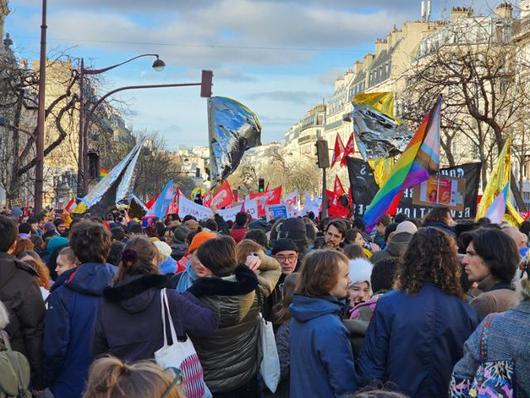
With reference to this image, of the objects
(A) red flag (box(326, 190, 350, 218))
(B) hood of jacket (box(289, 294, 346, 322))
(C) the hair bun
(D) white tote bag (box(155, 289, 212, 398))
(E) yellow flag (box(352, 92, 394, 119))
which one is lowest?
(A) red flag (box(326, 190, 350, 218))

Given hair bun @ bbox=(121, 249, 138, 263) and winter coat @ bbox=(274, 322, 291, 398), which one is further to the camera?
winter coat @ bbox=(274, 322, 291, 398)

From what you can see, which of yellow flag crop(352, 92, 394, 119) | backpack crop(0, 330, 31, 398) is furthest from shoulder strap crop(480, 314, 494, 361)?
yellow flag crop(352, 92, 394, 119)

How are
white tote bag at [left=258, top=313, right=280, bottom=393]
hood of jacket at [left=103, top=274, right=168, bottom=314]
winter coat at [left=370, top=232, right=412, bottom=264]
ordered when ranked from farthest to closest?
winter coat at [left=370, top=232, right=412, bottom=264]
white tote bag at [left=258, top=313, right=280, bottom=393]
hood of jacket at [left=103, top=274, right=168, bottom=314]

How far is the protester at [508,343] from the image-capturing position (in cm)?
357

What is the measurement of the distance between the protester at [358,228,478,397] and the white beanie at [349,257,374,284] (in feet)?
3.34

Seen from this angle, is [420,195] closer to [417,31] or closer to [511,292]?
[511,292]

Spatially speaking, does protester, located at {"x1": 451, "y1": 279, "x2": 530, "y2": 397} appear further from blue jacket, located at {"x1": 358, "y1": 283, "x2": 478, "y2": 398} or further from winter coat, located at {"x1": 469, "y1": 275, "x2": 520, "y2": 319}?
winter coat, located at {"x1": 469, "y1": 275, "x2": 520, "y2": 319}

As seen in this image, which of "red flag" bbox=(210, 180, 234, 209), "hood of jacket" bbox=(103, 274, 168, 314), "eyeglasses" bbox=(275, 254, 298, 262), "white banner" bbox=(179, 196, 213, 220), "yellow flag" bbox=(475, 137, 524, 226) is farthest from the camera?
"red flag" bbox=(210, 180, 234, 209)

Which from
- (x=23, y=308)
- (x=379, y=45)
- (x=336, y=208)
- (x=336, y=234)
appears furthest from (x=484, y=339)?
(x=379, y=45)

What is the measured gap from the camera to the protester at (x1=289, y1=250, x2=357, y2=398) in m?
4.66

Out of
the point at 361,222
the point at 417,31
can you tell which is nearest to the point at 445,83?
the point at 361,222

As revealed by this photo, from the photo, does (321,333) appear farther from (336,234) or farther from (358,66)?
(358,66)

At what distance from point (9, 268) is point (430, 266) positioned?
2665mm

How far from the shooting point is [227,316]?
543cm
